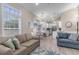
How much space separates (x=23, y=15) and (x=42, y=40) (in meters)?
0.96

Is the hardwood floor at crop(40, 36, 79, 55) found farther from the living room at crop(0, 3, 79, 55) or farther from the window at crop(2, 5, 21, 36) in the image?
the window at crop(2, 5, 21, 36)

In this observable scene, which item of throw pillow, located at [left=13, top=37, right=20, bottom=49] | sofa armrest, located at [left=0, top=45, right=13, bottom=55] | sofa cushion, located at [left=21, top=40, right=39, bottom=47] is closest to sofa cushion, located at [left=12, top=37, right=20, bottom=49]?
throw pillow, located at [left=13, top=37, right=20, bottom=49]

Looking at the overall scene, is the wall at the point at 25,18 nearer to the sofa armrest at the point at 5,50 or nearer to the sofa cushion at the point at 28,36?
the sofa cushion at the point at 28,36

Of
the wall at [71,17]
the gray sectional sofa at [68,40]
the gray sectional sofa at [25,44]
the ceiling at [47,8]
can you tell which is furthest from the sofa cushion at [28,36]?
the wall at [71,17]

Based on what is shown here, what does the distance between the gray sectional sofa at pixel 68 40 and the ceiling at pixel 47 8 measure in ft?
2.26

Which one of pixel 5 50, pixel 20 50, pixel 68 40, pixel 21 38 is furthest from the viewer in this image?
pixel 68 40

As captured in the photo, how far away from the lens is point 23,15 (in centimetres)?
330

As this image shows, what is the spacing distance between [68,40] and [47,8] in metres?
1.18

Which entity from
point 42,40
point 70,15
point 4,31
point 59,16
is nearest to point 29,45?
point 42,40

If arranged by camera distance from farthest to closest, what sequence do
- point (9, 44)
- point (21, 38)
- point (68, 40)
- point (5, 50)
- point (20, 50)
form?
point (68, 40) → point (21, 38) → point (20, 50) → point (9, 44) → point (5, 50)

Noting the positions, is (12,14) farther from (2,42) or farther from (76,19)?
(76,19)

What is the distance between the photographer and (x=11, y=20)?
10.5 ft

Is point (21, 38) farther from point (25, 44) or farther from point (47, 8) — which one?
point (47, 8)

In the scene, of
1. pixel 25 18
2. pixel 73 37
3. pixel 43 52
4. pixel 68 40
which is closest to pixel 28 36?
pixel 25 18
